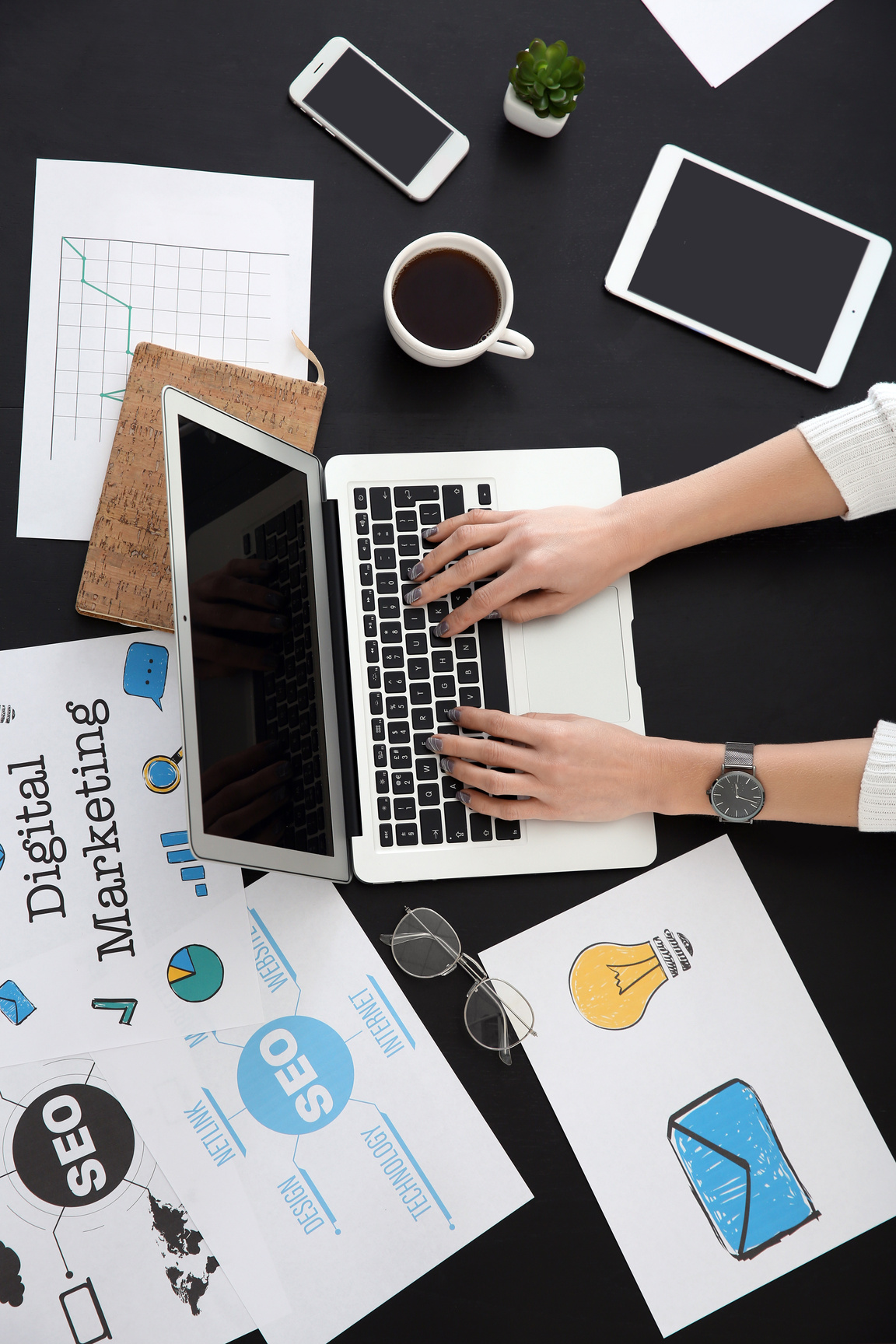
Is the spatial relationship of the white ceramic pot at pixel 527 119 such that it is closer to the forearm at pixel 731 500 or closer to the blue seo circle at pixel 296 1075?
the forearm at pixel 731 500

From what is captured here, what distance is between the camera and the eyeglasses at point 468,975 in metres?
0.93

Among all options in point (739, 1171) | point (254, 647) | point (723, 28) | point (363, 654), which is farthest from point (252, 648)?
point (723, 28)

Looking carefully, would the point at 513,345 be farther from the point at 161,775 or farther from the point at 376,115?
the point at 161,775

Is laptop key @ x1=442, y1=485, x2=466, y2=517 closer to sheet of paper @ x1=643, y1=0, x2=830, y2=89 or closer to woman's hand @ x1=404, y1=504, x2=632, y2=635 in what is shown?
woman's hand @ x1=404, y1=504, x2=632, y2=635

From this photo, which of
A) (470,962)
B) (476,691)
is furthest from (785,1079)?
(476,691)

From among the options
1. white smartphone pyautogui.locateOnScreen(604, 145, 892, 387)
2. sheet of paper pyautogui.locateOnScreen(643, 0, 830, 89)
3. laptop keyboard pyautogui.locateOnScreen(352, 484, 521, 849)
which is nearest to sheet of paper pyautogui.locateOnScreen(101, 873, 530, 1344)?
laptop keyboard pyautogui.locateOnScreen(352, 484, 521, 849)

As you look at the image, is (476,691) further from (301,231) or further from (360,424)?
(301,231)

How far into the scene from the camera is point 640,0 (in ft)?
3.43

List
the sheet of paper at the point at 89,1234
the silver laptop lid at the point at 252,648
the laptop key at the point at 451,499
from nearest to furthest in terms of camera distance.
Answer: the silver laptop lid at the point at 252,648 < the sheet of paper at the point at 89,1234 < the laptop key at the point at 451,499

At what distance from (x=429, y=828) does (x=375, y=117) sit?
79 cm

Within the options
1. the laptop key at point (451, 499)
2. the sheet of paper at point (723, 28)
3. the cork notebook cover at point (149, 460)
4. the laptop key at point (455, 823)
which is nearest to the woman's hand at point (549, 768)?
the laptop key at point (455, 823)

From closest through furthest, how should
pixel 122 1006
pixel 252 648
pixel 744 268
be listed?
1. pixel 252 648
2. pixel 122 1006
3. pixel 744 268

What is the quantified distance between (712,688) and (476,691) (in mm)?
273

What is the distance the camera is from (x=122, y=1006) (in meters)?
0.92
